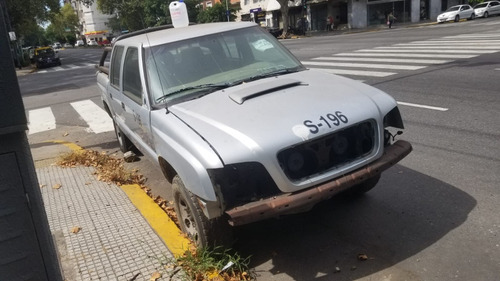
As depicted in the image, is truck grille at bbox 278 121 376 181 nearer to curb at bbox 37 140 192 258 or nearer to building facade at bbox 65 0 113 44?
curb at bbox 37 140 192 258

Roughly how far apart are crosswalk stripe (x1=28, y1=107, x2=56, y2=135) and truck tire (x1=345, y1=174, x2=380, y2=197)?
7.15 metres

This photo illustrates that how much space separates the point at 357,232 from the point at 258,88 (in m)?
1.52

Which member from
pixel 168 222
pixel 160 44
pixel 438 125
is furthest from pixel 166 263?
pixel 438 125

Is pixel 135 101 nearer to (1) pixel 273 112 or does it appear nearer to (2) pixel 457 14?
(1) pixel 273 112

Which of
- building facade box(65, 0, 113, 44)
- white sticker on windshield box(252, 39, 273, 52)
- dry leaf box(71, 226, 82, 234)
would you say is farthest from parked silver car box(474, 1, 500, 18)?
building facade box(65, 0, 113, 44)

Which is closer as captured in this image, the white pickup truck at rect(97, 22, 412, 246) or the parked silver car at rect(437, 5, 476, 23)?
the white pickup truck at rect(97, 22, 412, 246)

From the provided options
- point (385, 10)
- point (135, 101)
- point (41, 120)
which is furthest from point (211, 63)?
point (385, 10)

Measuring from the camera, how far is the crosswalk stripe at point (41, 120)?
9609 mm

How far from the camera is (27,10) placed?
130ft

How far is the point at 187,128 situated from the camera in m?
3.26

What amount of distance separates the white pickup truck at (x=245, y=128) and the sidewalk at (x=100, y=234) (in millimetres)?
382

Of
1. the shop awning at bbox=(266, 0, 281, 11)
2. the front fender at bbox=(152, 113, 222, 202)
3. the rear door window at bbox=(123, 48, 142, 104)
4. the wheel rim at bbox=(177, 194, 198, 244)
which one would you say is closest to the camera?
the front fender at bbox=(152, 113, 222, 202)

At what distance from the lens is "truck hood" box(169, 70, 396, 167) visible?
9.68 ft

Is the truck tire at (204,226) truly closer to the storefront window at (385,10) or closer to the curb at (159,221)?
the curb at (159,221)
